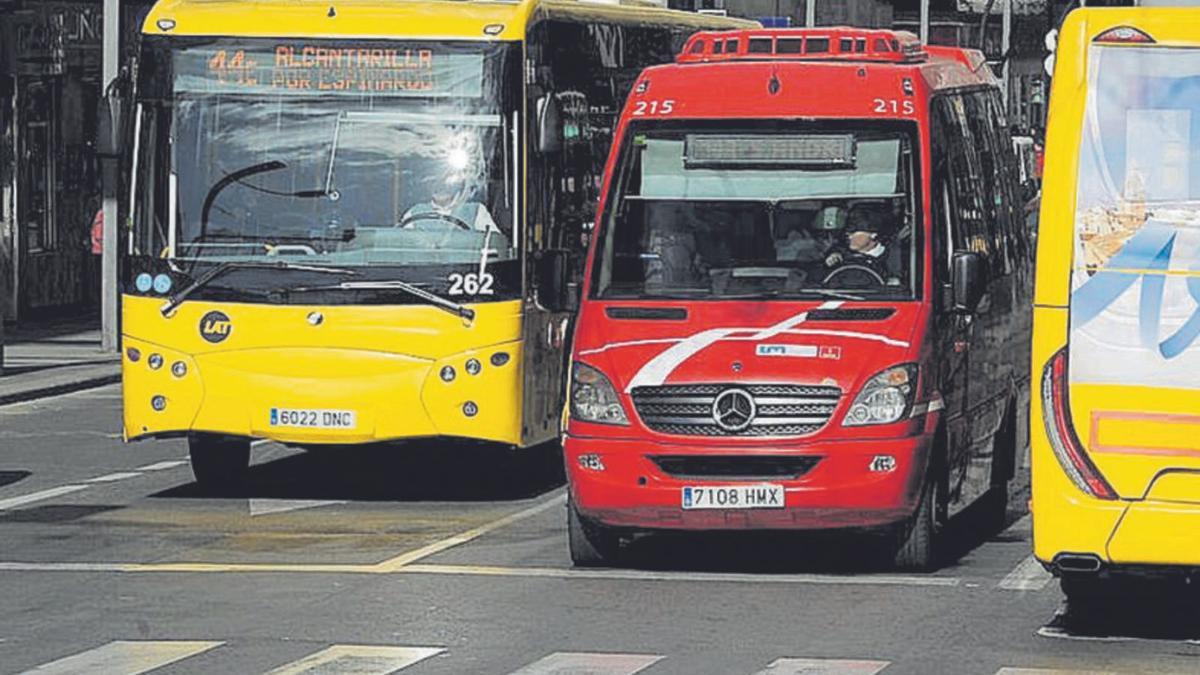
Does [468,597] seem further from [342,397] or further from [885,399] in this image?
[342,397]

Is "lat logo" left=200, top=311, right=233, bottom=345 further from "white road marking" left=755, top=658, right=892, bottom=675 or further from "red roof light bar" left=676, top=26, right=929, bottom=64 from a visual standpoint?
"white road marking" left=755, top=658, right=892, bottom=675

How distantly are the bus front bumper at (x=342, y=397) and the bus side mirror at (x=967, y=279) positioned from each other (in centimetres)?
378

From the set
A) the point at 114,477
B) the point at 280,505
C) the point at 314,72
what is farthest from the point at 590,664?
the point at 114,477

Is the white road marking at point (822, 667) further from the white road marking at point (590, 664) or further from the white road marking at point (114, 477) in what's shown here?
the white road marking at point (114, 477)

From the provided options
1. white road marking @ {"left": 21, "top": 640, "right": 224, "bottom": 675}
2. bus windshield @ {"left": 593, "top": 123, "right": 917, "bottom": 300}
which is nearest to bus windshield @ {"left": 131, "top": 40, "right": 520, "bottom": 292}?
bus windshield @ {"left": 593, "top": 123, "right": 917, "bottom": 300}

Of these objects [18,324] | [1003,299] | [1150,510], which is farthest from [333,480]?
[18,324]

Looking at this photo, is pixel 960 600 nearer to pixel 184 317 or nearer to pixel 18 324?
pixel 184 317

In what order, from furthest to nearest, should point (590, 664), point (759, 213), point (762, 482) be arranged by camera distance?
point (759, 213)
point (762, 482)
point (590, 664)

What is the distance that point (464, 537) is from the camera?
1539cm

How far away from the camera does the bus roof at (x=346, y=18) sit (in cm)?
1733

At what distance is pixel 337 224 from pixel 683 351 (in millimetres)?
3883

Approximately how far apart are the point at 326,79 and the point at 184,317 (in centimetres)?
168

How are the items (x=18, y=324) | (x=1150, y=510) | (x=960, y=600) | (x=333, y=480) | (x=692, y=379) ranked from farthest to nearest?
(x=18, y=324), (x=333, y=480), (x=692, y=379), (x=960, y=600), (x=1150, y=510)

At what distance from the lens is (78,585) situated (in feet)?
43.9
